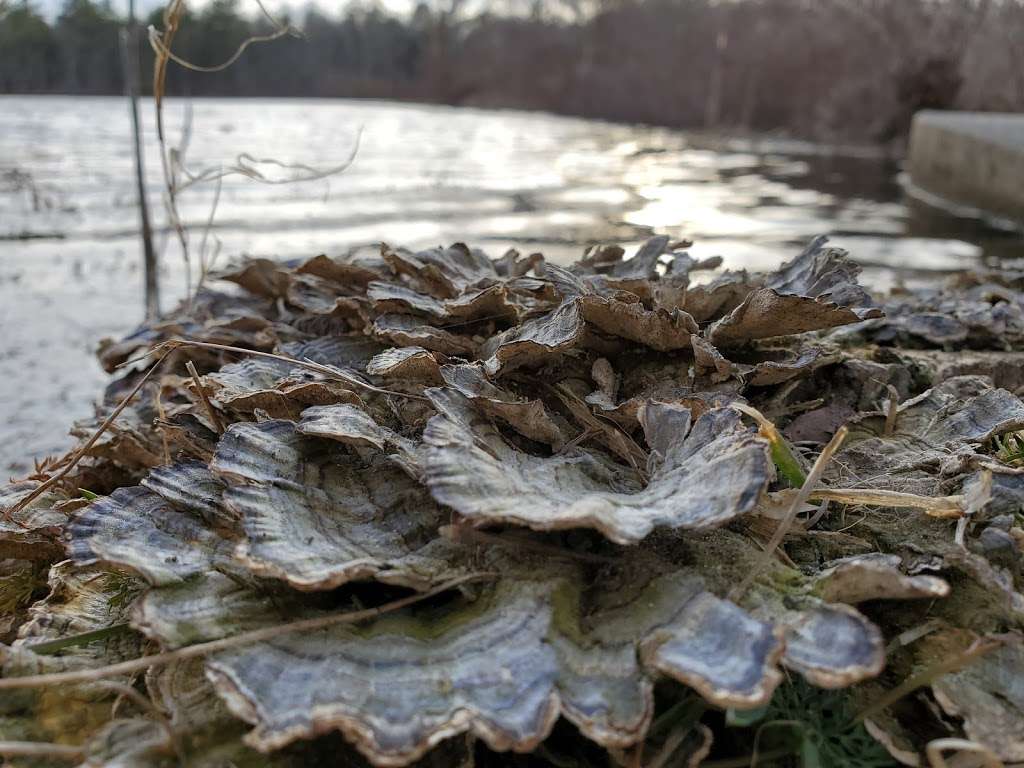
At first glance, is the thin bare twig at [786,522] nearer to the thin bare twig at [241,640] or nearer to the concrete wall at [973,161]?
the thin bare twig at [241,640]

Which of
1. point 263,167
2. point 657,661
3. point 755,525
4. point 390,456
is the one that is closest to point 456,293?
point 390,456

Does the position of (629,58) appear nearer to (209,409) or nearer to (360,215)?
(360,215)

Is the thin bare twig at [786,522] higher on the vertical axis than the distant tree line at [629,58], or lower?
lower

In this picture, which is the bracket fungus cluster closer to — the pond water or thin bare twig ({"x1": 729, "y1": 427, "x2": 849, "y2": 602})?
thin bare twig ({"x1": 729, "y1": 427, "x2": 849, "y2": 602})

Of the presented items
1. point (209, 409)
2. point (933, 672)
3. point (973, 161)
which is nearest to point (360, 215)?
point (209, 409)

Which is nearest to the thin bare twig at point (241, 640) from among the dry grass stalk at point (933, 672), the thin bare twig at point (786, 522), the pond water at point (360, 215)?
the thin bare twig at point (786, 522)

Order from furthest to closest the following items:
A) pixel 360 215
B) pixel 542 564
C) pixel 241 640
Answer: pixel 360 215 → pixel 542 564 → pixel 241 640

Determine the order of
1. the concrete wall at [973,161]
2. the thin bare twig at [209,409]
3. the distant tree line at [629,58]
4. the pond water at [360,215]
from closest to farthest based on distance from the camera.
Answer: the thin bare twig at [209,409], the pond water at [360,215], the concrete wall at [973,161], the distant tree line at [629,58]
